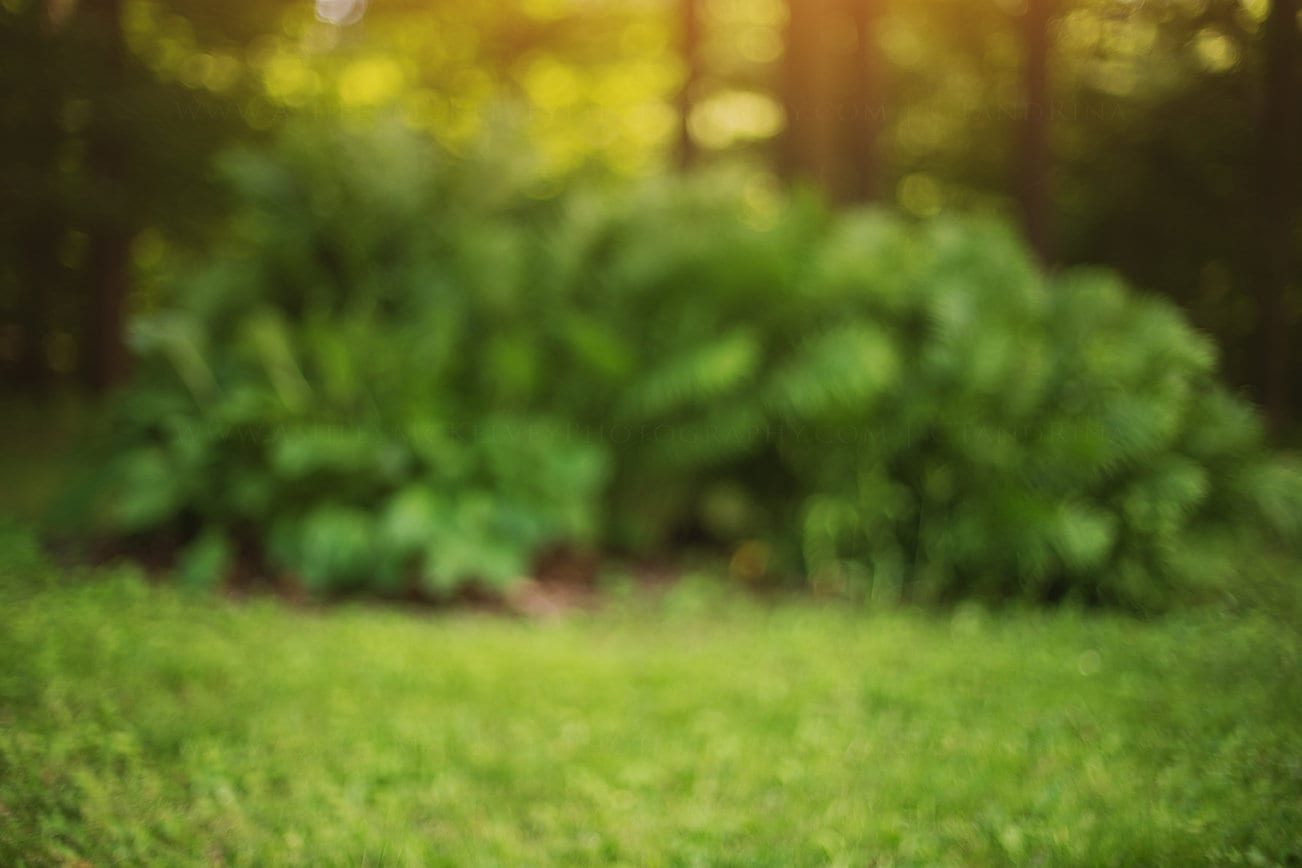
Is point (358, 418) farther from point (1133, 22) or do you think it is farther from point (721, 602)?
point (1133, 22)

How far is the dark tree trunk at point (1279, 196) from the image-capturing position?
17.7 ft

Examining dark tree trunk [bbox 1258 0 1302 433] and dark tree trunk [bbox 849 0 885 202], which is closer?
dark tree trunk [bbox 1258 0 1302 433]

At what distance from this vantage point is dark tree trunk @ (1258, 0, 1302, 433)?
5395mm

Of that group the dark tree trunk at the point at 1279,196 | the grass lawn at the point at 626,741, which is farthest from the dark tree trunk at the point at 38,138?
the dark tree trunk at the point at 1279,196

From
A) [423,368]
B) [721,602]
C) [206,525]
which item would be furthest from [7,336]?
[721,602]

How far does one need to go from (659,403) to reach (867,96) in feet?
25.7

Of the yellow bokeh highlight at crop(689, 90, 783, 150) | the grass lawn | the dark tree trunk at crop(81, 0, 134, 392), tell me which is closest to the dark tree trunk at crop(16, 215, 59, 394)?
the dark tree trunk at crop(81, 0, 134, 392)

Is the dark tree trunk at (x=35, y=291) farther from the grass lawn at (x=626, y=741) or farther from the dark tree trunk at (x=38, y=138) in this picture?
the grass lawn at (x=626, y=741)

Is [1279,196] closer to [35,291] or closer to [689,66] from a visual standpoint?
[689,66]

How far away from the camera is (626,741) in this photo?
351 centimetres

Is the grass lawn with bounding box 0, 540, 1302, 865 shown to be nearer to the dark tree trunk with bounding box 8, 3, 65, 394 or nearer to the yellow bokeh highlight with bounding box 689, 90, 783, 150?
the dark tree trunk with bounding box 8, 3, 65, 394

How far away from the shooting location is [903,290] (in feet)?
20.2

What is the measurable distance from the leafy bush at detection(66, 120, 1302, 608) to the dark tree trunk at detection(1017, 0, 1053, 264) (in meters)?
3.91

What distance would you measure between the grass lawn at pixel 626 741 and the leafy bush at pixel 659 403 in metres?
0.69
